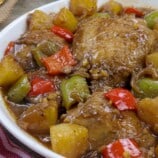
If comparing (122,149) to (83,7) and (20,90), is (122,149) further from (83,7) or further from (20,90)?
(83,7)

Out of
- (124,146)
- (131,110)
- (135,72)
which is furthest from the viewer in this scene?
(135,72)

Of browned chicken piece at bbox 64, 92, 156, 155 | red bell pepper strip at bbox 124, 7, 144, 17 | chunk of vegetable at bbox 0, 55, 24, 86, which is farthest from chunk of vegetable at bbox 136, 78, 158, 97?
red bell pepper strip at bbox 124, 7, 144, 17

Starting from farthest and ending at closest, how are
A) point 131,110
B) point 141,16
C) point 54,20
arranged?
point 141,16
point 54,20
point 131,110

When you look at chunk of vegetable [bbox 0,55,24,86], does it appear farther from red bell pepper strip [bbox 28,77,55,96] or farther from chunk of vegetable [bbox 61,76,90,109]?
chunk of vegetable [bbox 61,76,90,109]

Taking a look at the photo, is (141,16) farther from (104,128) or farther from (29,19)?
(104,128)

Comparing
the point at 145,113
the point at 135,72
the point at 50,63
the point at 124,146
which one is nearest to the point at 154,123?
the point at 145,113

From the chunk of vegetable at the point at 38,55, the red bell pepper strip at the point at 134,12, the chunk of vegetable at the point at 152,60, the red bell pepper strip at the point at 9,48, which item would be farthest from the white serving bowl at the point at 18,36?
the chunk of vegetable at the point at 152,60
